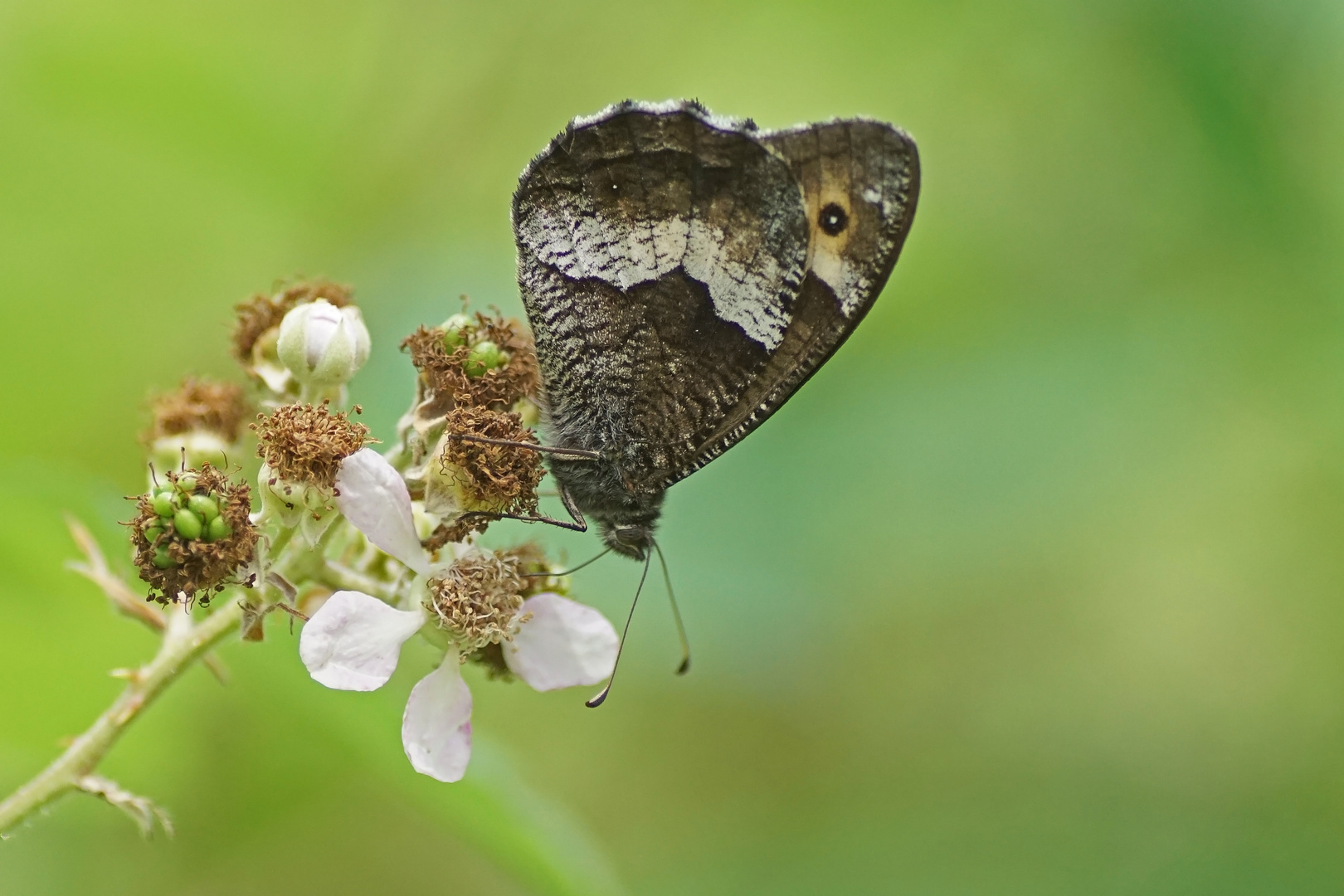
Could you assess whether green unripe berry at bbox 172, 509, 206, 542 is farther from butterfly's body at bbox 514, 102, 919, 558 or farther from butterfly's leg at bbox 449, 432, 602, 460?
butterfly's body at bbox 514, 102, 919, 558

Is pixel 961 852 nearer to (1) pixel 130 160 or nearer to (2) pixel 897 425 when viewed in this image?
(2) pixel 897 425

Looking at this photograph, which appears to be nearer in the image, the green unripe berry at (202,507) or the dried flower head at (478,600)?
the green unripe berry at (202,507)

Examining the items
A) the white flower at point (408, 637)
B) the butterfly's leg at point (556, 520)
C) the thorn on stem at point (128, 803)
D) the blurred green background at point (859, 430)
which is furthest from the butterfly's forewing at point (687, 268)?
the thorn on stem at point (128, 803)

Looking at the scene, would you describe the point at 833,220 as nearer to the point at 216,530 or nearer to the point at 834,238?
the point at 834,238

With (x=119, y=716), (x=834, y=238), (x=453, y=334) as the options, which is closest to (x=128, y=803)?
(x=119, y=716)

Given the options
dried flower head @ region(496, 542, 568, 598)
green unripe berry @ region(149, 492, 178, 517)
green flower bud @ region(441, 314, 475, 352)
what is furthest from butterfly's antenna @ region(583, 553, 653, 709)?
green unripe berry @ region(149, 492, 178, 517)

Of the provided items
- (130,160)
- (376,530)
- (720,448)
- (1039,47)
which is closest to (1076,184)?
(1039,47)

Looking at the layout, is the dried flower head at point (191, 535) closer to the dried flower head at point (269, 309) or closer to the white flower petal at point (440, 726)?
the white flower petal at point (440, 726)
